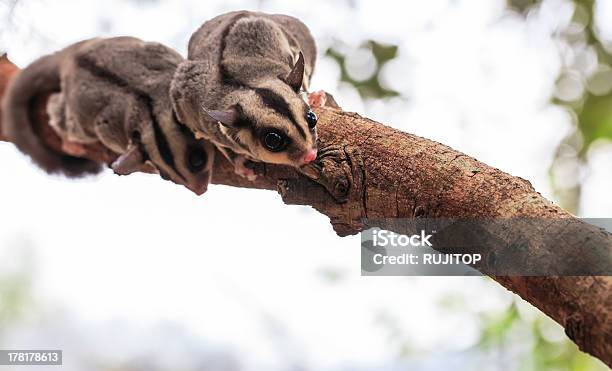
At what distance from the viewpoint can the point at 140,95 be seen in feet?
10.6

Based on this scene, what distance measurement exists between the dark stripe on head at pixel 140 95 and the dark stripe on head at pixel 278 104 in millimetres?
570

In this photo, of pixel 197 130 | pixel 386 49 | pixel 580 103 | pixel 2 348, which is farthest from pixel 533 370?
pixel 2 348

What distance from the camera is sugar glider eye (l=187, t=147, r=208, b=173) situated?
121 inches

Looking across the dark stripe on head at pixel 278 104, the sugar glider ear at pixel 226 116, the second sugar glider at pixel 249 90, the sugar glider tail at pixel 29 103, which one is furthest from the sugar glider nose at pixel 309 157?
the sugar glider tail at pixel 29 103

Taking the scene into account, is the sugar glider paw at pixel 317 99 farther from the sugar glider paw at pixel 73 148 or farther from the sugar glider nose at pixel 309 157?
the sugar glider paw at pixel 73 148

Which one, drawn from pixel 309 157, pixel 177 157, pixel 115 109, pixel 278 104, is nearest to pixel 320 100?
pixel 278 104

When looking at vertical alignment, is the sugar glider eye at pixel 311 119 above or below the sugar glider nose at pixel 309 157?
above

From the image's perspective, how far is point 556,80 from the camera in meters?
4.31

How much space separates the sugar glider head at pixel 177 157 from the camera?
10.1 ft

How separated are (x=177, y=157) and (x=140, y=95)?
40 cm

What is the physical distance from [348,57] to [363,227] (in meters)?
2.32

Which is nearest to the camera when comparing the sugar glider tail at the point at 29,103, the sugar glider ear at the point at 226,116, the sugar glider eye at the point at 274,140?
the sugar glider eye at the point at 274,140

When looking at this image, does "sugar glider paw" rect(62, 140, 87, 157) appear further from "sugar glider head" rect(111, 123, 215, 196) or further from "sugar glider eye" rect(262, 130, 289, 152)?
"sugar glider eye" rect(262, 130, 289, 152)

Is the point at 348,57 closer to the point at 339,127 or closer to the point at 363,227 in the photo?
the point at 339,127
